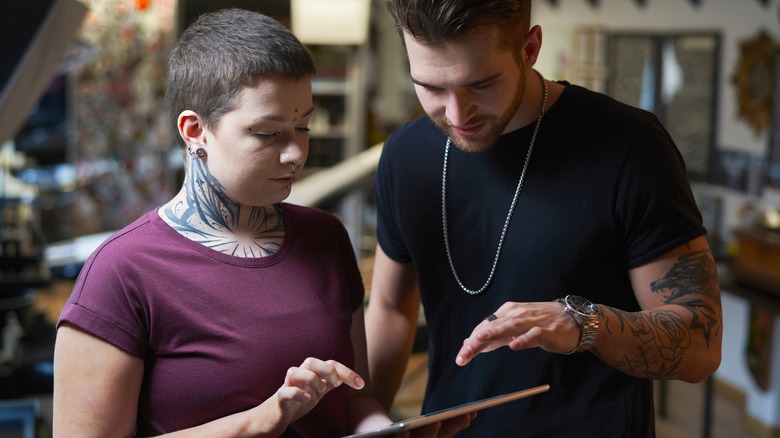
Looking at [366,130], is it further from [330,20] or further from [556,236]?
[556,236]

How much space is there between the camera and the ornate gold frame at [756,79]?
7.40m

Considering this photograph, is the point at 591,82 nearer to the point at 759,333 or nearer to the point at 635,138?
the point at 759,333

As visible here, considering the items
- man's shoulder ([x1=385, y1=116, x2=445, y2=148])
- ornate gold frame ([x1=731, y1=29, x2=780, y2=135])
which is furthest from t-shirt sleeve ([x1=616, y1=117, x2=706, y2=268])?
Result: ornate gold frame ([x1=731, y1=29, x2=780, y2=135])

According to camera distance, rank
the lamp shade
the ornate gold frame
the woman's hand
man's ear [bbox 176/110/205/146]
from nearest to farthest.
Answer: the woman's hand
man's ear [bbox 176/110/205/146]
the lamp shade
the ornate gold frame

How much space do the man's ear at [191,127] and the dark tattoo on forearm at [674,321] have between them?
26.8 inches

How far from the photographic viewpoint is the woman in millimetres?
1239

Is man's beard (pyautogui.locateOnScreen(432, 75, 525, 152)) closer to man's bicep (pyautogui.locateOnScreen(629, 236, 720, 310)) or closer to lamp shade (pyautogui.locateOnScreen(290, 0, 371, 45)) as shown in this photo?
man's bicep (pyautogui.locateOnScreen(629, 236, 720, 310))

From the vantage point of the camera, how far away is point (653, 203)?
151 cm

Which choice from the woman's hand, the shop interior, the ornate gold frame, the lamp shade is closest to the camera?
the woman's hand

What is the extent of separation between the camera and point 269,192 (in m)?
1.34

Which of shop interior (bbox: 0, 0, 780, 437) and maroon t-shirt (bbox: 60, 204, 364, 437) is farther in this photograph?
shop interior (bbox: 0, 0, 780, 437)

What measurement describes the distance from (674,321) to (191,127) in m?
0.80

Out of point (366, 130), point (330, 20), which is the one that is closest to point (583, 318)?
point (330, 20)

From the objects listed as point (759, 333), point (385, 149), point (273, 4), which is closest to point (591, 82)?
point (273, 4)
